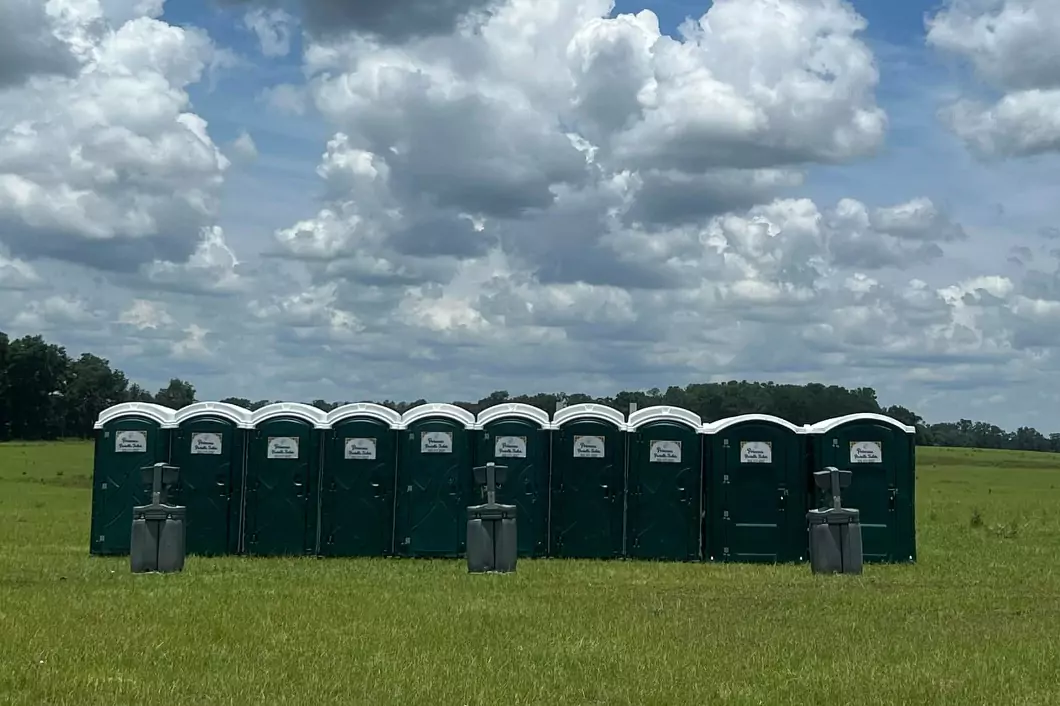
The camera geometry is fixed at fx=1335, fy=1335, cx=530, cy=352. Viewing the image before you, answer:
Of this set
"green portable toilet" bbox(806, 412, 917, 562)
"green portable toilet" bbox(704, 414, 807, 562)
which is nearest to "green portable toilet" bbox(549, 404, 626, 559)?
"green portable toilet" bbox(704, 414, 807, 562)

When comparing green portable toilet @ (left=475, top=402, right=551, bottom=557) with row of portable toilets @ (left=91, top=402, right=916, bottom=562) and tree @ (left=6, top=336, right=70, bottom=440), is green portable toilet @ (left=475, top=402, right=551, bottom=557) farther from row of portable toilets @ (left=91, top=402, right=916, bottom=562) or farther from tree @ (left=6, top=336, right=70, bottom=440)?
tree @ (left=6, top=336, right=70, bottom=440)

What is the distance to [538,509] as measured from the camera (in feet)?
63.0

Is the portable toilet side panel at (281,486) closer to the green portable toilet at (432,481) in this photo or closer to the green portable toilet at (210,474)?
the green portable toilet at (210,474)

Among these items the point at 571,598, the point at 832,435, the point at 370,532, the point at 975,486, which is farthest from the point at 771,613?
the point at 975,486

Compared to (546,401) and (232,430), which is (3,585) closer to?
(232,430)

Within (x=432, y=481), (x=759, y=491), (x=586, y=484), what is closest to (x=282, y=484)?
(x=432, y=481)

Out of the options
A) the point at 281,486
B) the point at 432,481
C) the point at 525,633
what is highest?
the point at 432,481

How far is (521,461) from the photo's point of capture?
19172 millimetres

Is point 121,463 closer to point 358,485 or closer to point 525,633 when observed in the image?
point 358,485

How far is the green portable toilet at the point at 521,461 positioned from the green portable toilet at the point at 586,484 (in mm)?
186

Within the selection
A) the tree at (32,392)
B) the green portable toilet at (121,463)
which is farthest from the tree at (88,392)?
the green portable toilet at (121,463)

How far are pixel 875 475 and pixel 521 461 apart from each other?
5031mm

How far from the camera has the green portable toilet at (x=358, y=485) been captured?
62.5 feet

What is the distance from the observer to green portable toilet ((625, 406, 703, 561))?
19.1 metres
